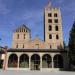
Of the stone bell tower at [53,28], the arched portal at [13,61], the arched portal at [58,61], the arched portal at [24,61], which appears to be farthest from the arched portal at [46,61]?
the stone bell tower at [53,28]

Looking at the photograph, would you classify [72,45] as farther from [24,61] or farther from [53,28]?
[53,28]

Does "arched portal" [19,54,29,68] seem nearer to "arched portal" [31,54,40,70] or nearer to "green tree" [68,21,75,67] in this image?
"arched portal" [31,54,40,70]

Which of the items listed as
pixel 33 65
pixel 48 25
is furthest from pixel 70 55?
pixel 48 25

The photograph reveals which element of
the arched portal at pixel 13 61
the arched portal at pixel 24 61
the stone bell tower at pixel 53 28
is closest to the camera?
the arched portal at pixel 13 61

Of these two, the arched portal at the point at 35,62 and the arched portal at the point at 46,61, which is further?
the arched portal at the point at 35,62

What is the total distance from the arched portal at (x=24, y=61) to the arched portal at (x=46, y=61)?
4220 mm

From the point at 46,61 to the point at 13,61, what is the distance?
861 centimetres

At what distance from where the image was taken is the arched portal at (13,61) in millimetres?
52612

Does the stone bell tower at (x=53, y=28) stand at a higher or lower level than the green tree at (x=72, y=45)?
higher

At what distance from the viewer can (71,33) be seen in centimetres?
5081

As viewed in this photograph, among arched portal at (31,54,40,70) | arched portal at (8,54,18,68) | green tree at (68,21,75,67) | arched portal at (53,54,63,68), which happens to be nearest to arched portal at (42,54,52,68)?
arched portal at (53,54,63,68)

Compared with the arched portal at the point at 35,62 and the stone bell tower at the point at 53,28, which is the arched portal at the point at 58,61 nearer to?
the arched portal at the point at 35,62

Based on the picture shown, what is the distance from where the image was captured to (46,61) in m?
53.5

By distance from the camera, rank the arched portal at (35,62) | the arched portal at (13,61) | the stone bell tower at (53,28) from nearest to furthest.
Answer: the arched portal at (13,61), the arched portal at (35,62), the stone bell tower at (53,28)
